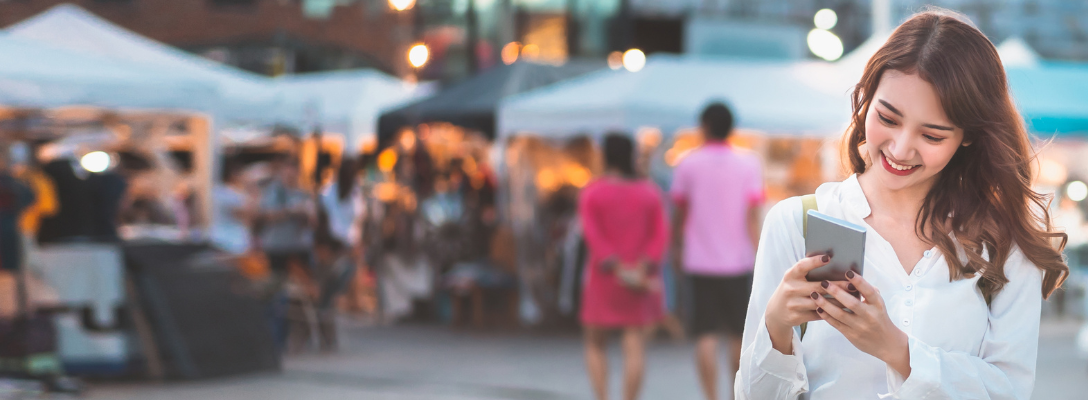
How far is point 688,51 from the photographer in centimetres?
2494

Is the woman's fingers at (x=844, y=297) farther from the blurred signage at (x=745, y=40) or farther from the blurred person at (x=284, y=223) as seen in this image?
the blurred signage at (x=745, y=40)

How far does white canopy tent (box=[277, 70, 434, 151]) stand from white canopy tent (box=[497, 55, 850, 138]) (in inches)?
227

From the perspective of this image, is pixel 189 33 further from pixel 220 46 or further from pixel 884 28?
pixel 884 28

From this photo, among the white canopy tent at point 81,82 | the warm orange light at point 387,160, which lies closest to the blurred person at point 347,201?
the warm orange light at point 387,160

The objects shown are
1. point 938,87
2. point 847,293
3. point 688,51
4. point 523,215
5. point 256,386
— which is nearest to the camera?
point 847,293

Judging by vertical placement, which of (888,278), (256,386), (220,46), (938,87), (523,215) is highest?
(220,46)

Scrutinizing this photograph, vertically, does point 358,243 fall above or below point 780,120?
below

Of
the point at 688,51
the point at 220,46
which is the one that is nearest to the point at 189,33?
the point at 220,46

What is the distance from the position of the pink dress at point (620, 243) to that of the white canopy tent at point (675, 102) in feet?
14.0

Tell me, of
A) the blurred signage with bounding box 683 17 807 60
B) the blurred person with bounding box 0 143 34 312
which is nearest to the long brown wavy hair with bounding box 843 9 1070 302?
the blurred person with bounding box 0 143 34 312

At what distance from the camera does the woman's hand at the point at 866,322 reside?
1.86m

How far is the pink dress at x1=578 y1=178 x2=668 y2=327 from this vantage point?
6.79 meters

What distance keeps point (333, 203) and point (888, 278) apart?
40.6ft

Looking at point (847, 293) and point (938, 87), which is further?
point (938, 87)
